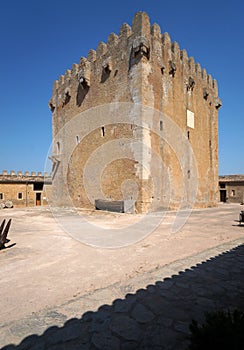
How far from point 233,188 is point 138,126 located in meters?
20.6

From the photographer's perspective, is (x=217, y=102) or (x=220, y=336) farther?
(x=217, y=102)

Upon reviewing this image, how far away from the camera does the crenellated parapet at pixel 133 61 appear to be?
13383 millimetres

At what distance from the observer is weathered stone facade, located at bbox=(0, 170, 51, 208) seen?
26.2 metres

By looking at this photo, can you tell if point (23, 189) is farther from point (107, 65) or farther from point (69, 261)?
point (69, 261)

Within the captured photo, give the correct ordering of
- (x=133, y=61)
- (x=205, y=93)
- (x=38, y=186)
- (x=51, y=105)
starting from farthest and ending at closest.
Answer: (x=38, y=186) → (x=51, y=105) → (x=205, y=93) → (x=133, y=61)

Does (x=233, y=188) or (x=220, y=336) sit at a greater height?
(x=233, y=188)

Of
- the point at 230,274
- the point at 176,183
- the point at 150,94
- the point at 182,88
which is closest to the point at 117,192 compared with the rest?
the point at 176,183

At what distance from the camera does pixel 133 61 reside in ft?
45.0

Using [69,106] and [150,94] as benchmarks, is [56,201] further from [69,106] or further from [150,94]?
[150,94]

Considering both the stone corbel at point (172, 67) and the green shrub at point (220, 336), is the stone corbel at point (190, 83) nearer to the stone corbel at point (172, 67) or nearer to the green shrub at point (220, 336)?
the stone corbel at point (172, 67)

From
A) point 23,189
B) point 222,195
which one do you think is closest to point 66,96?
point 23,189

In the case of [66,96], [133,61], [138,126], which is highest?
[66,96]

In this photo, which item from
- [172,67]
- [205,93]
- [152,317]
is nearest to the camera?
[152,317]

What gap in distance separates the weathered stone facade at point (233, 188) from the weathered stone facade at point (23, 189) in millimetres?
22672
